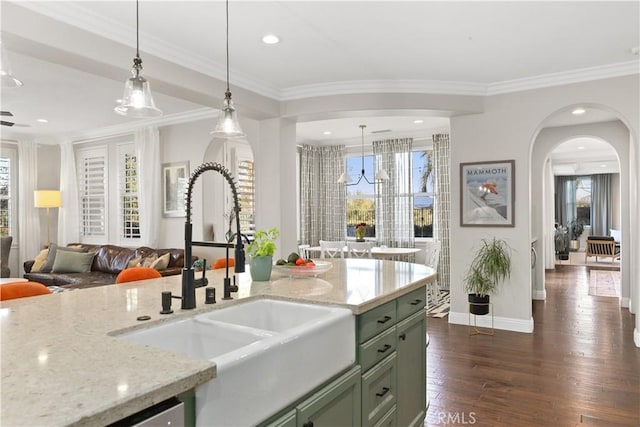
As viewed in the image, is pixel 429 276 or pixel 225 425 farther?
pixel 429 276

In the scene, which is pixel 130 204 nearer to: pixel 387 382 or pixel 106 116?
pixel 106 116

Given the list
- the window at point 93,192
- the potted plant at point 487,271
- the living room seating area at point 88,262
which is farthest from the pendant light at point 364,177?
the window at point 93,192

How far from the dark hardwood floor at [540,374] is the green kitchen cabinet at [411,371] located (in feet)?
1.11

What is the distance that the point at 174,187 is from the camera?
20.8 feet

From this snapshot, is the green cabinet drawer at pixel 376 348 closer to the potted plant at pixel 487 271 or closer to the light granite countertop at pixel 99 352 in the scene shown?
the light granite countertop at pixel 99 352

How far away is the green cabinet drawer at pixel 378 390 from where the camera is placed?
192 centimetres

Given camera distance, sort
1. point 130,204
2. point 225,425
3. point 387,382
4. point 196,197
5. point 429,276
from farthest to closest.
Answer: point 130,204, point 196,197, point 429,276, point 387,382, point 225,425

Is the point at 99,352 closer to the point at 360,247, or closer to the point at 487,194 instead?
the point at 487,194

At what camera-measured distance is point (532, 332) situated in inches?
187

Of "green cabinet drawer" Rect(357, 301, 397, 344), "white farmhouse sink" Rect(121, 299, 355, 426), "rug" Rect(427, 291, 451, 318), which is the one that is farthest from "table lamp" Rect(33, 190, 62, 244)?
"green cabinet drawer" Rect(357, 301, 397, 344)

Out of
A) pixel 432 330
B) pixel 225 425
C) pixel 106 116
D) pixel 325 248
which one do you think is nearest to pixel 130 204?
pixel 106 116

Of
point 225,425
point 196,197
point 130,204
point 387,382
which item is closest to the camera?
point 225,425

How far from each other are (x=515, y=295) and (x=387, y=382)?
3305 millimetres

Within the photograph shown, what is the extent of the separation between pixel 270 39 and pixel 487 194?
9.75 ft
